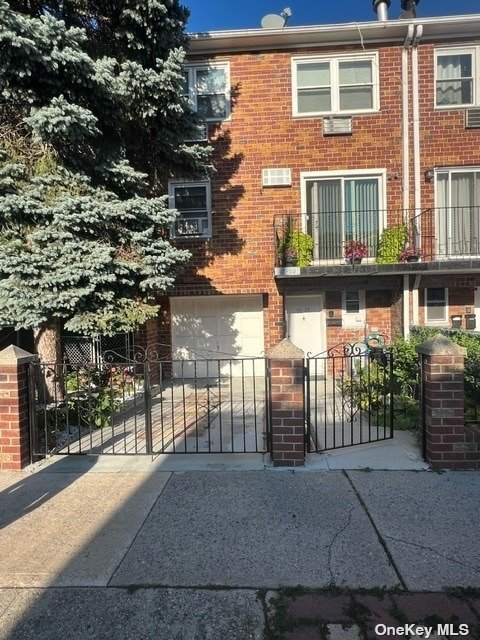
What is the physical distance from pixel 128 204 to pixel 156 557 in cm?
498

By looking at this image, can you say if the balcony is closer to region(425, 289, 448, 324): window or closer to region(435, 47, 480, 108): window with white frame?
region(425, 289, 448, 324): window

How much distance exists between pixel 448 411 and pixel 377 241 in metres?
6.01

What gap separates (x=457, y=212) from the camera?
9.33 m

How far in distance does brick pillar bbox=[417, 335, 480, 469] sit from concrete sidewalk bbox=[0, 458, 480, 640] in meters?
0.20

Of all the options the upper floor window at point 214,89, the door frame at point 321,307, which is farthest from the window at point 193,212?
the door frame at point 321,307

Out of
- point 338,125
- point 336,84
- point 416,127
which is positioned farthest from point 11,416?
point 416,127

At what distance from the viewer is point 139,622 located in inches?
87.6

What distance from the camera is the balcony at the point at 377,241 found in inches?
347

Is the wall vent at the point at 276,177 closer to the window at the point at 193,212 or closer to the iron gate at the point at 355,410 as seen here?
the window at the point at 193,212

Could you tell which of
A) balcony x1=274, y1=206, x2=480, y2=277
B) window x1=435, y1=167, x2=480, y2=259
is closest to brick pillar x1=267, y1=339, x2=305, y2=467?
balcony x1=274, y1=206, x2=480, y2=277

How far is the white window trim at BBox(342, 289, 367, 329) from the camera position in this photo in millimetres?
9969

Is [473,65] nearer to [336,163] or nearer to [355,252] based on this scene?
[336,163]

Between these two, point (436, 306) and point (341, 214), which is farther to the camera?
point (436, 306)

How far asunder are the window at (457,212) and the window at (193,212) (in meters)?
5.34
